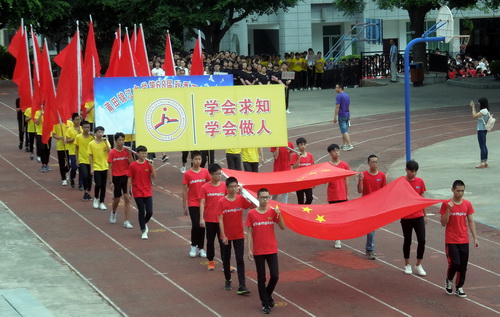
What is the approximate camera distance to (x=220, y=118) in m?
16.2

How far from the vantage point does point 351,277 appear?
13.4 m

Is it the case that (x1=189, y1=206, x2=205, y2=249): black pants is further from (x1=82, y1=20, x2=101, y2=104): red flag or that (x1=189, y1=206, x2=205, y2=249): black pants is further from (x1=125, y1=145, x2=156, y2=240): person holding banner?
(x1=82, y1=20, x2=101, y2=104): red flag

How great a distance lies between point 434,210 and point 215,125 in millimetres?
4767

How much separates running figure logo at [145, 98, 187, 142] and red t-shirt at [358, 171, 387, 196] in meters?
3.46

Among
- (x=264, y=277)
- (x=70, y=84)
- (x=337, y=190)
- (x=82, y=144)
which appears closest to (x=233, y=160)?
(x=82, y=144)

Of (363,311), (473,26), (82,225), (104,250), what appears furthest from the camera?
(473,26)

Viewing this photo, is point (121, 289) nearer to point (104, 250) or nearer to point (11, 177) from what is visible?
point (104, 250)

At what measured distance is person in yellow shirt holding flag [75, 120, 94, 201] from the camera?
1866cm

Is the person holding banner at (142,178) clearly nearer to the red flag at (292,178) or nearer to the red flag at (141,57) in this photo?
the red flag at (292,178)

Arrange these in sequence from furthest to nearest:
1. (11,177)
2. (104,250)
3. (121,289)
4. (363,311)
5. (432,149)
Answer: (432,149), (11,177), (104,250), (121,289), (363,311)

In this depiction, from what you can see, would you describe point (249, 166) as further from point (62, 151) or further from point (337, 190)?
point (62, 151)

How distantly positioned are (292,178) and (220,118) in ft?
5.49

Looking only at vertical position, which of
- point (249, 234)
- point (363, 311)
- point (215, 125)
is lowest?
point (363, 311)

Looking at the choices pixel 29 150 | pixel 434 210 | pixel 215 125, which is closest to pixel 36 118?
pixel 29 150
